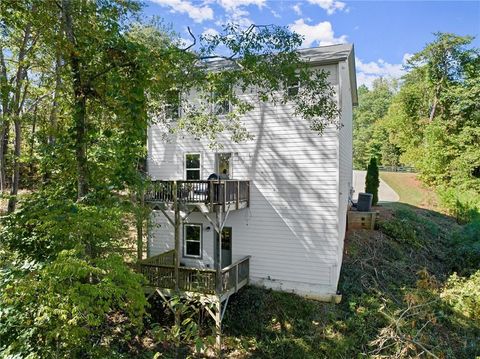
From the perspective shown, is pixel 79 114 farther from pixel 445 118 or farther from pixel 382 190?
pixel 445 118

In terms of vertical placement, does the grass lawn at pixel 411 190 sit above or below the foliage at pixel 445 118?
below

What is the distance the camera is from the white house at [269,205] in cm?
1006

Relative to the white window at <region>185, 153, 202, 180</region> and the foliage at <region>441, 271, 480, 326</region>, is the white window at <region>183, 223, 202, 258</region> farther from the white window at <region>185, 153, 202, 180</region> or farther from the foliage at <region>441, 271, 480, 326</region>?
the foliage at <region>441, 271, 480, 326</region>

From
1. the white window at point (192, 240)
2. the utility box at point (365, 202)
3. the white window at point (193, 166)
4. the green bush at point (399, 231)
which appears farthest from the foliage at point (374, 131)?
the white window at point (192, 240)

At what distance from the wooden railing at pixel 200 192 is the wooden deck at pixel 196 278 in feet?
6.95

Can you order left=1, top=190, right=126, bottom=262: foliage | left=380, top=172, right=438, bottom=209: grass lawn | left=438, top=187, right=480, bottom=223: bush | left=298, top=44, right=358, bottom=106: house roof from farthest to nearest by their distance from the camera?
1. left=380, top=172, right=438, bottom=209: grass lawn
2. left=438, top=187, right=480, bottom=223: bush
3. left=298, top=44, right=358, bottom=106: house roof
4. left=1, top=190, right=126, bottom=262: foliage

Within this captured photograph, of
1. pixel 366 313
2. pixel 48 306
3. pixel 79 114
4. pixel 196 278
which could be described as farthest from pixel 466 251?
pixel 79 114

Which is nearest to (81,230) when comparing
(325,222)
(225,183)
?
(225,183)

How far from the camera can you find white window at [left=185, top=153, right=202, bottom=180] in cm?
1223

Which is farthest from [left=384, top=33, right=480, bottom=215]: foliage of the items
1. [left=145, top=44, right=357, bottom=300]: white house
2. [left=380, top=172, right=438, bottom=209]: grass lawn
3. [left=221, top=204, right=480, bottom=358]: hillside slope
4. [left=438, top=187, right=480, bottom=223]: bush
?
[left=145, top=44, right=357, bottom=300]: white house

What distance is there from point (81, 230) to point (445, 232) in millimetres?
17563

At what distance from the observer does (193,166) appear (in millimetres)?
12344

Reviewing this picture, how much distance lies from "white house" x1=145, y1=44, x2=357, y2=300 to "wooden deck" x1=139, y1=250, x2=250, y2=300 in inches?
1.4

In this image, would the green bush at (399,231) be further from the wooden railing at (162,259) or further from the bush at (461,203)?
the wooden railing at (162,259)
